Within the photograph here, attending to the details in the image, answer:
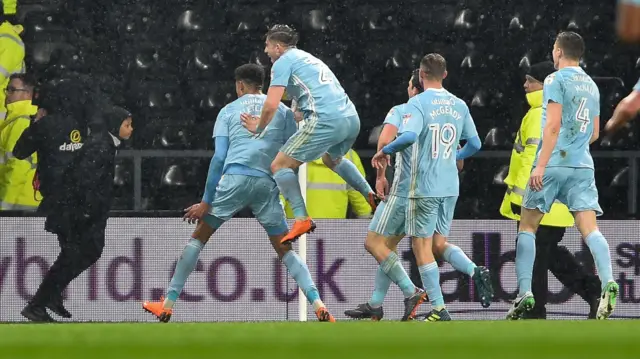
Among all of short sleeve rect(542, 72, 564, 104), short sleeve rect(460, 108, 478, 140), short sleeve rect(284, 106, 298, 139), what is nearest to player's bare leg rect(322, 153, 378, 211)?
short sleeve rect(284, 106, 298, 139)

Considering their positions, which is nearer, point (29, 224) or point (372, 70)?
point (29, 224)

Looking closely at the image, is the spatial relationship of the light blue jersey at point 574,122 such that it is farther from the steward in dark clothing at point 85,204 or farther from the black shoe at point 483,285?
the steward in dark clothing at point 85,204

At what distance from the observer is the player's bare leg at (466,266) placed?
32.0 feet

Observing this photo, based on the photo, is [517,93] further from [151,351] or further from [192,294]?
[151,351]

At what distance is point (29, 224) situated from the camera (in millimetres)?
11438

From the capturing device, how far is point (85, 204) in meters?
11.4

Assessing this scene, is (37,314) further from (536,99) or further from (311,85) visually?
(536,99)

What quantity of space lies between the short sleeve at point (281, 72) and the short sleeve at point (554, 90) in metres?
1.53

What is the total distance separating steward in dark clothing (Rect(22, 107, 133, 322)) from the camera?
1114cm

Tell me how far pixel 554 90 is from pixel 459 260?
4.17ft

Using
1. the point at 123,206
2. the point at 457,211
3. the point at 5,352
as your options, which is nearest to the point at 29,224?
the point at 123,206

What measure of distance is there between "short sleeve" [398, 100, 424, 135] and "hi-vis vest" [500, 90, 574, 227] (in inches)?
51.9

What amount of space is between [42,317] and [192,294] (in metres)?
1.08

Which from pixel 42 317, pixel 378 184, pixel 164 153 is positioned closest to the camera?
pixel 378 184
